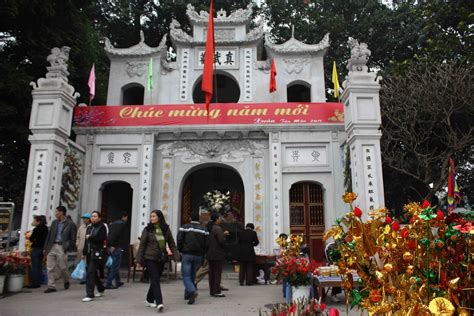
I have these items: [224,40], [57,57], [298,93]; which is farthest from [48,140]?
[298,93]

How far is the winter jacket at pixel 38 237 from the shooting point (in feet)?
24.8

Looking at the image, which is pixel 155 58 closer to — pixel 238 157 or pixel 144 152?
pixel 144 152

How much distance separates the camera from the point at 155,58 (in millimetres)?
13703

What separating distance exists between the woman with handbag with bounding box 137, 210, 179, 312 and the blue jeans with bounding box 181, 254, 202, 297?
39cm

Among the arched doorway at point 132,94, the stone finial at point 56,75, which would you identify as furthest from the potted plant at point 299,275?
the arched doorway at point 132,94

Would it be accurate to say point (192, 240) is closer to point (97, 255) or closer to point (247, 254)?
point (97, 255)

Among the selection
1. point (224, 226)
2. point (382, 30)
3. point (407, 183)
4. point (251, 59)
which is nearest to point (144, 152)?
point (224, 226)

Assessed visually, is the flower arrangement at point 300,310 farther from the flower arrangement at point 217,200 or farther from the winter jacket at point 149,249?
the flower arrangement at point 217,200

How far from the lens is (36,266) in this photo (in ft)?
24.9

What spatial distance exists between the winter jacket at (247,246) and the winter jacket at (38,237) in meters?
3.84

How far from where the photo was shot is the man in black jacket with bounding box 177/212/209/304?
237 inches

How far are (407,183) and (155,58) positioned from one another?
10.4 meters

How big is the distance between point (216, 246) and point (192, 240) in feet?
2.17

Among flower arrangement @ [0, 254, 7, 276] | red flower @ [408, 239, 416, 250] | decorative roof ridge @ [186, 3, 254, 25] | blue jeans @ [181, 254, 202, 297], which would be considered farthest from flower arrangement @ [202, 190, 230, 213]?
red flower @ [408, 239, 416, 250]
